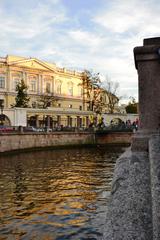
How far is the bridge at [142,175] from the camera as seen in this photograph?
9.45 ft

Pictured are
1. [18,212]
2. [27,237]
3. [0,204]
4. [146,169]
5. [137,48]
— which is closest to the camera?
[146,169]

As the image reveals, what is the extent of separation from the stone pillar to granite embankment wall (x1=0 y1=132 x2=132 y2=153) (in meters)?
33.3

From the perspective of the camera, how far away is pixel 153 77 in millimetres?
4379

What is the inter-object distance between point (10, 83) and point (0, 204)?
6079cm

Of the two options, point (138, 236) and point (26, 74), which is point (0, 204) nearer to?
point (138, 236)

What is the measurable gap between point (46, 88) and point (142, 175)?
73394 mm

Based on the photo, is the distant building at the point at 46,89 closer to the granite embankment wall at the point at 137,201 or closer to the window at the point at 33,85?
the window at the point at 33,85

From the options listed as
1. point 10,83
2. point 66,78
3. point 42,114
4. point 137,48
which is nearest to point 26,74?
point 10,83

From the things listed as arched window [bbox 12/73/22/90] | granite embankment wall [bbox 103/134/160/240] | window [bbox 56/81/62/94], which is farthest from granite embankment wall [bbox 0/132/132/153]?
granite embankment wall [bbox 103/134/160/240]

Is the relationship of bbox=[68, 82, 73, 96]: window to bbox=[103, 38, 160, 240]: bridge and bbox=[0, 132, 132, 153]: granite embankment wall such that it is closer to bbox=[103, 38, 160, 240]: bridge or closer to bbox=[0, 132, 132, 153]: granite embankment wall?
bbox=[0, 132, 132, 153]: granite embankment wall

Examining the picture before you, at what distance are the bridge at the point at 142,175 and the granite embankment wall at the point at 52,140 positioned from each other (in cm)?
3335

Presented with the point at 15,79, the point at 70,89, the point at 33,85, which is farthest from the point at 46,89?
the point at 70,89

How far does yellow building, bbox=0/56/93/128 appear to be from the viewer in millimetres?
62219

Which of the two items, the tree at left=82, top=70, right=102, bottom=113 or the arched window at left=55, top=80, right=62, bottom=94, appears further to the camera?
the arched window at left=55, top=80, right=62, bottom=94
